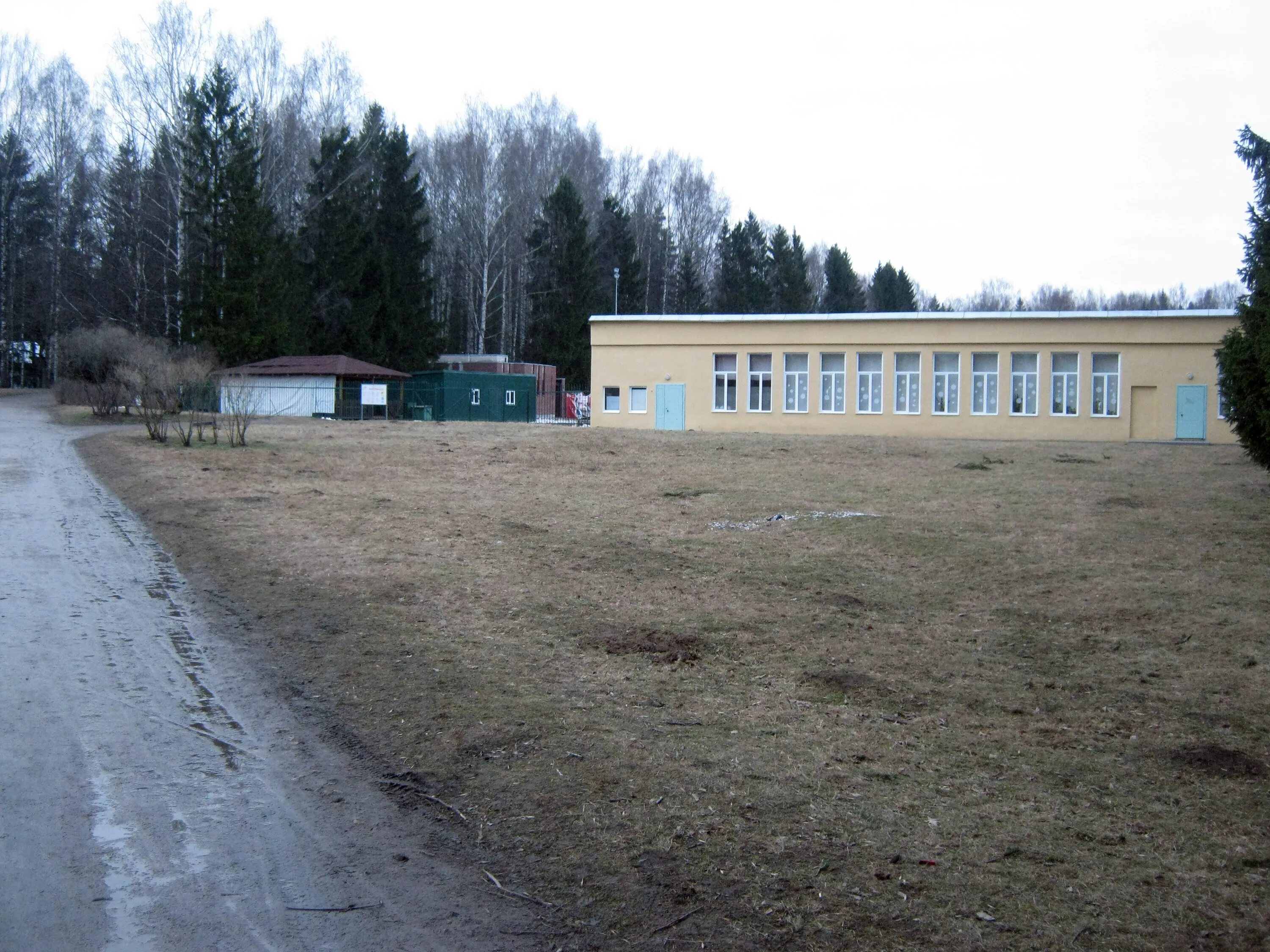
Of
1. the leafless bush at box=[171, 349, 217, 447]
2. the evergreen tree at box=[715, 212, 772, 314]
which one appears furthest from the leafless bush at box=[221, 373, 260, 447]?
the evergreen tree at box=[715, 212, 772, 314]

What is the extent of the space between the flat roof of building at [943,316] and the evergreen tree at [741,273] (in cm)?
3840

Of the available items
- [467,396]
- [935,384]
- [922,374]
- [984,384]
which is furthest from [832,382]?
[467,396]

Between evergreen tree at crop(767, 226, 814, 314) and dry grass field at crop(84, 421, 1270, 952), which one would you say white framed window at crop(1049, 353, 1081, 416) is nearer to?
dry grass field at crop(84, 421, 1270, 952)

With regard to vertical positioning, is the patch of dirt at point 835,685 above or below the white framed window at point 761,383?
below

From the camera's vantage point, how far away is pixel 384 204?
61531 mm

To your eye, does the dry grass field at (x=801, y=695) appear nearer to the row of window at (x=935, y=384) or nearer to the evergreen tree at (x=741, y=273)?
the row of window at (x=935, y=384)

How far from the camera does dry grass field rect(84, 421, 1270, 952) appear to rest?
14.6 ft

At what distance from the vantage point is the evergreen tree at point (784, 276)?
88.8 m

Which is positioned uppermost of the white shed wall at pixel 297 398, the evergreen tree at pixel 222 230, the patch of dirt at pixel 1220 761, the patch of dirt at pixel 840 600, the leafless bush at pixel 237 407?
the evergreen tree at pixel 222 230

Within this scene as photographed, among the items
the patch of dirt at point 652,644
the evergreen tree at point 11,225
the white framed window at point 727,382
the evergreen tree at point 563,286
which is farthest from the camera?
the evergreen tree at point 563,286

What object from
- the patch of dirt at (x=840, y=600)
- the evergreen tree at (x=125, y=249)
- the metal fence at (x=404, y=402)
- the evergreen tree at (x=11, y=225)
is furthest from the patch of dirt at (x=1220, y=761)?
the evergreen tree at (x=11, y=225)

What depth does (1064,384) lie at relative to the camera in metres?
42.8

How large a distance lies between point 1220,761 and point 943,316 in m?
39.5

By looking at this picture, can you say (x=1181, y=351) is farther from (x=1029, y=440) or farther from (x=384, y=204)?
(x=384, y=204)
